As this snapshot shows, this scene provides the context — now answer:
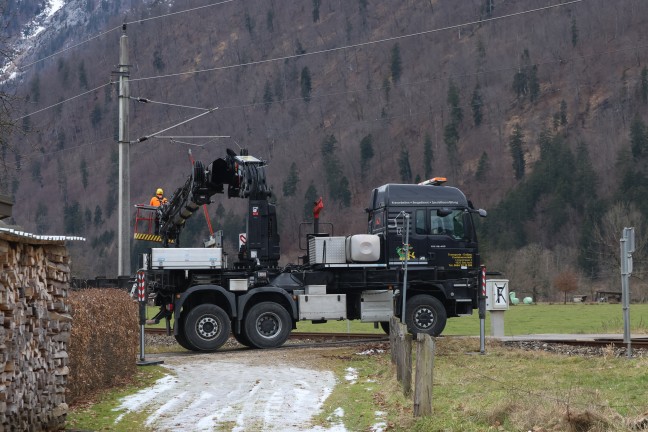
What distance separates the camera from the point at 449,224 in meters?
26.7

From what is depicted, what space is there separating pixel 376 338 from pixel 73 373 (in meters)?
15.1

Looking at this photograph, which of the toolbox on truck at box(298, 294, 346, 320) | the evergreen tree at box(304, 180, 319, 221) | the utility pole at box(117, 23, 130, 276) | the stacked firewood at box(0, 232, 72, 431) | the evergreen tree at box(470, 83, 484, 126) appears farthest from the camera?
the evergreen tree at box(470, 83, 484, 126)

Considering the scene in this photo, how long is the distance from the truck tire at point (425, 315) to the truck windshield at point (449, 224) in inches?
65.8

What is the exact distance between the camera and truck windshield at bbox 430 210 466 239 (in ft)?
87.2

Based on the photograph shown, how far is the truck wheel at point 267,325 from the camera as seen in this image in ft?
82.8

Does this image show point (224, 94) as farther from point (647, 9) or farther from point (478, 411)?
point (478, 411)

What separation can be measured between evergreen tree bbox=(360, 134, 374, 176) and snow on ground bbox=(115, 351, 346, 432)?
12733 cm

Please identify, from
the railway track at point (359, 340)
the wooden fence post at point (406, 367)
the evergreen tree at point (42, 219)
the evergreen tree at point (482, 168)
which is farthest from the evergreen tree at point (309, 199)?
the wooden fence post at point (406, 367)

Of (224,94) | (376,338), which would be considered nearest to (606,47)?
(224,94)

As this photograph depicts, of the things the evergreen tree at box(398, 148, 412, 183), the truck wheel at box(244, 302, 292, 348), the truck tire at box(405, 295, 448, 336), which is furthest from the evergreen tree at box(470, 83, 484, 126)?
the truck wheel at box(244, 302, 292, 348)

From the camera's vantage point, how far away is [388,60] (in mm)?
183125

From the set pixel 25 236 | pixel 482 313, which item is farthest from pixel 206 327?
pixel 25 236

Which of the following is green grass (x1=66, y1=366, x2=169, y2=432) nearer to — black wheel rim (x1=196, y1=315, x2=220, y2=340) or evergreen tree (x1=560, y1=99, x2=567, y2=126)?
black wheel rim (x1=196, y1=315, x2=220, y2=340)

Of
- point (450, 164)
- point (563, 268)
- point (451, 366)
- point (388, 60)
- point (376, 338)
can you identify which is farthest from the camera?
point (388, 60)
